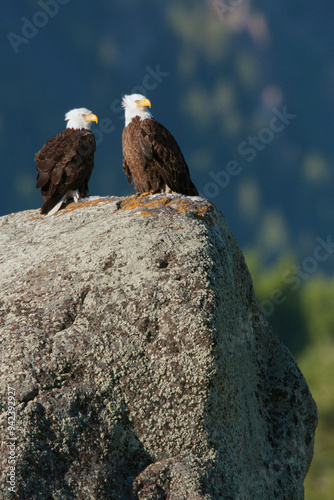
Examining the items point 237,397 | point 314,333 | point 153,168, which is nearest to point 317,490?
point 314,333

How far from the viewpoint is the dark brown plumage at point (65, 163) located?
679cm

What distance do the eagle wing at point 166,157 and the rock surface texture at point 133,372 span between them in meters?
2.58

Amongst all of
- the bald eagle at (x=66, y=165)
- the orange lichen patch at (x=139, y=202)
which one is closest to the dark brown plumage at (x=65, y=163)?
the bald eagle at (x=66, y=165)

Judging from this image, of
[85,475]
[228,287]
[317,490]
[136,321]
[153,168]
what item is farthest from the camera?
[317,490]

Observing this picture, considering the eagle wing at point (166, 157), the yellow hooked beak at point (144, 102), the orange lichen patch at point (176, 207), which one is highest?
the yellow hooked beak at point (144, 102)

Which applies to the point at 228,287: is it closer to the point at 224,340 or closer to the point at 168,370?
the point at 224,340

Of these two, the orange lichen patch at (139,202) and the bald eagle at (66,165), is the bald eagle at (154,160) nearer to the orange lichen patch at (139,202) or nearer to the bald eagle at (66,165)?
the bald eagle at (66,165)

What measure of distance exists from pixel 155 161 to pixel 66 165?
1.12 m

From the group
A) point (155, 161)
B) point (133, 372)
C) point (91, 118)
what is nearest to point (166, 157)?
point (155, 161)

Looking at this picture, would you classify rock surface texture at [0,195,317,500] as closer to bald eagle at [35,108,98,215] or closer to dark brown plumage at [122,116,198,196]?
bald eagle at [35,108,98,215]

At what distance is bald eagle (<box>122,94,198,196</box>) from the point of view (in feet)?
24.6

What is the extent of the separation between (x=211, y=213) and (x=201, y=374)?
1566 mm

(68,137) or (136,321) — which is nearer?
(136,321)

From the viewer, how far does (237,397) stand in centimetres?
438
